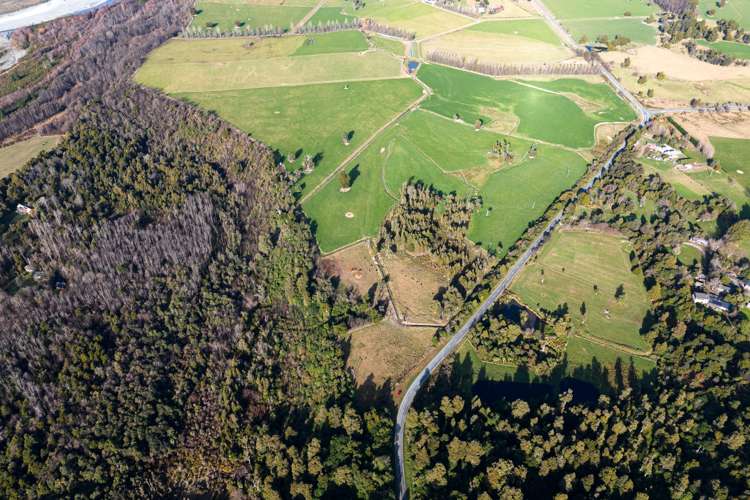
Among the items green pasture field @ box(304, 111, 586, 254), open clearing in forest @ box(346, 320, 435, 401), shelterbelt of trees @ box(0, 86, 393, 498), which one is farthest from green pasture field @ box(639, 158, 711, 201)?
shelterbelt of trees @ box(0, 86, 393, 498)

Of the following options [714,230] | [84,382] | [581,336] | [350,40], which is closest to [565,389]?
[581,336]

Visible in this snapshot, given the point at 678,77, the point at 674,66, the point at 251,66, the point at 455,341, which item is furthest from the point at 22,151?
the point at 674,66

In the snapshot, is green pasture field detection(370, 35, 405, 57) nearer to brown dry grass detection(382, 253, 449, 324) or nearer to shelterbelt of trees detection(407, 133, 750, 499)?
brown dry grass detection(382, 253, 449, 324)

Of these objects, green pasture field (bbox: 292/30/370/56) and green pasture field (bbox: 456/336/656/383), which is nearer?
green pasture field (bbox: 456/336/656/383)

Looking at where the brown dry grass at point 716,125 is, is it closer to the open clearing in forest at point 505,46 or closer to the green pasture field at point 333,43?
the open clearing in forest at point 505,46

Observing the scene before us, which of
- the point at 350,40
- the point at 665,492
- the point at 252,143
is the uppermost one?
the point at 350,40

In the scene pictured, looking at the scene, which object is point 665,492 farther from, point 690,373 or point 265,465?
point 265,465

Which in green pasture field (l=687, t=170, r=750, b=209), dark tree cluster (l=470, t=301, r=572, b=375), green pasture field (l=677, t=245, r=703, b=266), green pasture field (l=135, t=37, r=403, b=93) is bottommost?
dark tree cluster (l=470, t=301, r=572, b=375)
